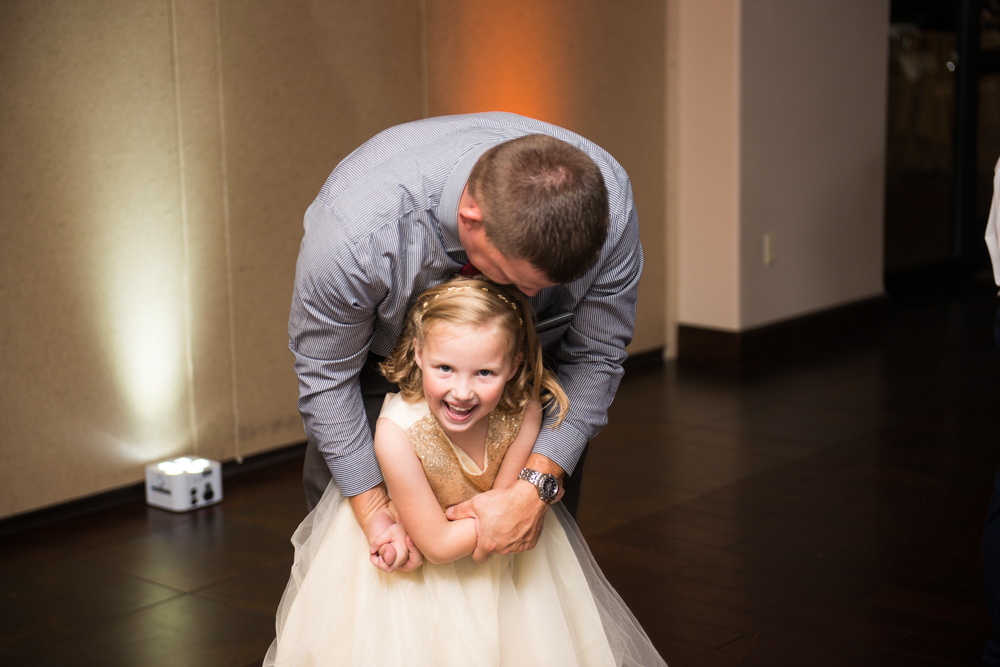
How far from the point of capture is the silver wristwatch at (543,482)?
69.9 inches

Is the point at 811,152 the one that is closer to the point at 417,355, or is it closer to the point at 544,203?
the point at 417,355

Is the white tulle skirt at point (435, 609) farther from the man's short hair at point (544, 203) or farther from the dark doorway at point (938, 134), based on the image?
the dark doorway at point (938, 134)

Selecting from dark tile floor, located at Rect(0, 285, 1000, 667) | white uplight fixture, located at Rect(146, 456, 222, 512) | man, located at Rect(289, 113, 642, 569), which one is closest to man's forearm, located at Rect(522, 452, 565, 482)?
man, located at Rect(289, 113, 642, 569)

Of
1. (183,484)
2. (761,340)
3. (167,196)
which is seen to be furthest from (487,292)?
(761,340)

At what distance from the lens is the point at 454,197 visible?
5.18 ft

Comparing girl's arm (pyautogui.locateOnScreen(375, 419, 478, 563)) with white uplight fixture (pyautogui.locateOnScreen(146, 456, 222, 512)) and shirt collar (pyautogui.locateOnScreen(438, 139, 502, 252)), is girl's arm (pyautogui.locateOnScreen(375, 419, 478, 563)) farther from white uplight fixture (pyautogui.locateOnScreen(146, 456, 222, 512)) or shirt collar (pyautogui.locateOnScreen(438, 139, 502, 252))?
white uplight fixture (pyautogui.locateOnScreen(146, 456, 222, 512))

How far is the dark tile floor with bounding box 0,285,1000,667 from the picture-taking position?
8.22ft

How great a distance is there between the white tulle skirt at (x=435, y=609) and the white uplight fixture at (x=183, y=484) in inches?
61.5

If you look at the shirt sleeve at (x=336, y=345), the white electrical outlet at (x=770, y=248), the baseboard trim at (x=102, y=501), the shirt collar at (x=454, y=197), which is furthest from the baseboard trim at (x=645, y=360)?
the shirt collar at (x=454, y=197)

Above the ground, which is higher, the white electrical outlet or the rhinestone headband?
the rhinestone headband

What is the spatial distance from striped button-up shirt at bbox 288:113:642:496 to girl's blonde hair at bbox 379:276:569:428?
0.11 ft

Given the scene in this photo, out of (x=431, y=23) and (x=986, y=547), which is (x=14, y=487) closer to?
(x=431, y=23)

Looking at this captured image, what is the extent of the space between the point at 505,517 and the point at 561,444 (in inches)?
6.8

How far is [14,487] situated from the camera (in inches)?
126
